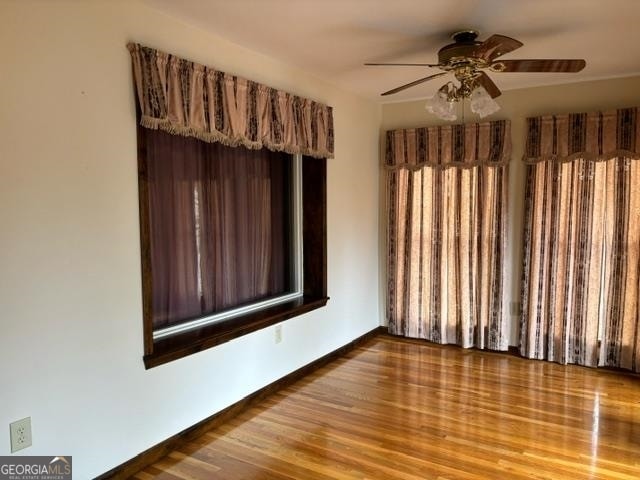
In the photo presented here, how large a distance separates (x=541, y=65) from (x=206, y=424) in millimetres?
2801

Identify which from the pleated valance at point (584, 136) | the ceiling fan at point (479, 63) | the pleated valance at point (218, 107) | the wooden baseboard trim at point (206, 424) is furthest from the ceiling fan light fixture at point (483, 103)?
the wooden baseboard trim at point (206, 424)

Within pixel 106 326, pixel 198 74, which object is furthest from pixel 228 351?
pixel 198 74

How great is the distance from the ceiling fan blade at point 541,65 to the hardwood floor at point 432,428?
2082mm

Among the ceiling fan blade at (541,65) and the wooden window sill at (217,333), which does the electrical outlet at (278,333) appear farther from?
the ceiling fan blade at (541,65)

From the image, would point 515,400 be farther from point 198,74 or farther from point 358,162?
point 198,74

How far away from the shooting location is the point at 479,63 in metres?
2.61

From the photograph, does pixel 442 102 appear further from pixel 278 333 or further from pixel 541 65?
pixel 278 333

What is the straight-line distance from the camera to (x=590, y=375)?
3848mm

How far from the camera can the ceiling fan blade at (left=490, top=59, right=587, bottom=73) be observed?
241 centimetres

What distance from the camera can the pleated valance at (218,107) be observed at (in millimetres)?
2449

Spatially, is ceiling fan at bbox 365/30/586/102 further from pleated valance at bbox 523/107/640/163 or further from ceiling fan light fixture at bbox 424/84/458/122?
pleated valance at bbox 523/107/640/163

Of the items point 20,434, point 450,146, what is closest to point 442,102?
point 450,146

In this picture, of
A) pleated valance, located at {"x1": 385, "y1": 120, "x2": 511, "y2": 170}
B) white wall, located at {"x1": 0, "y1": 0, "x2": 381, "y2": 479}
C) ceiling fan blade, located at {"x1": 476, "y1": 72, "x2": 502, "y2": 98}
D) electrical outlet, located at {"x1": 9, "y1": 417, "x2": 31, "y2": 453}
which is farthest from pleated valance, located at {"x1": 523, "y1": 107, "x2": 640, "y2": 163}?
electrical outlet, located at {"x1": 9, "y1": 417, "x2": 31, "y2": 453}

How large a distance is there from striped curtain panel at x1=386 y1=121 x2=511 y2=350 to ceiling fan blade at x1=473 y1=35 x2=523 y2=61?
1.88 metres
